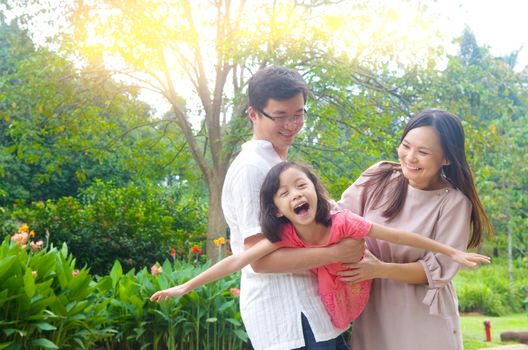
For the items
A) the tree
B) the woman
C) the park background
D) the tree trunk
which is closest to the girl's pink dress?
the woman

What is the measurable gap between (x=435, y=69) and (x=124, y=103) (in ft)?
15.2

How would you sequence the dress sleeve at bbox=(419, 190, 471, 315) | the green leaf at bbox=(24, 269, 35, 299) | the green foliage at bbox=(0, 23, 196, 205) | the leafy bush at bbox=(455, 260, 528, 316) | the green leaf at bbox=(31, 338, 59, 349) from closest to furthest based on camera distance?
the dress sleeve at bbox=(419, 190, 471, 315)
the green leaf at bbox=(24, 269, 35, 299)
the green leaf at bbox=(31, 338, 59, 349)
the green foliage at bbox=(0, 23, 196, 205)
the leafy bush at bbox=(455, 260, 528, 316)

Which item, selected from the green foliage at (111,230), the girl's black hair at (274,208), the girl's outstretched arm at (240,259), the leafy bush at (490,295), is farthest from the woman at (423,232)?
the leafy bush at (490,295)

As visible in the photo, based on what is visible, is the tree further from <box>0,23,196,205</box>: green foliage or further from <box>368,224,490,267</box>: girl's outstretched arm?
<box>368,224,490,267</box>: girl's outstretched arm

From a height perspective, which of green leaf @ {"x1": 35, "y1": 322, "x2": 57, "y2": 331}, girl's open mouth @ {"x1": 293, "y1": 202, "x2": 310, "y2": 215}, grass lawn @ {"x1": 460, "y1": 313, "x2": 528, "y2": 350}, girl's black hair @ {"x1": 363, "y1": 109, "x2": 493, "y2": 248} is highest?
girl's black hair @ {"x1": 363, "y1": 109, "x2": 493, "y2": 248}

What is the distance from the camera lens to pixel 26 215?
9023 mm

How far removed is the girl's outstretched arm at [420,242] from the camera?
1.83 meters

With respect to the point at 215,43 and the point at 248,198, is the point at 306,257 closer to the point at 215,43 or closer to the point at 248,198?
the point at 248,198

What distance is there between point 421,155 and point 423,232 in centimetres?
24

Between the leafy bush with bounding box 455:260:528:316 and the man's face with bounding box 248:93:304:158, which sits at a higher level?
the man's face with bounding box 248:93:304:158

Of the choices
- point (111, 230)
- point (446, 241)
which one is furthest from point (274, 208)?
point (111, 230)

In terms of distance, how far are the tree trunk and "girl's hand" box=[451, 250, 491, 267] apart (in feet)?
22.2

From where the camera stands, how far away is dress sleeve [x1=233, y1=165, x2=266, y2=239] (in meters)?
1.84

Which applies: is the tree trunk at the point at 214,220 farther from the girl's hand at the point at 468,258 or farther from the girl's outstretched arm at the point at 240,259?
the girl's hand at the point at 468,258
